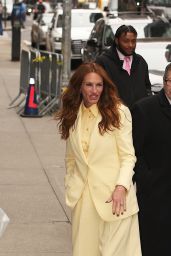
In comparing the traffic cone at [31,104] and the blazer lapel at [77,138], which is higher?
the blazer lapel at [77,138]

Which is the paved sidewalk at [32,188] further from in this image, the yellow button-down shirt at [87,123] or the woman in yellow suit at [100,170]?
the yellow button-down shirt at [87,123]

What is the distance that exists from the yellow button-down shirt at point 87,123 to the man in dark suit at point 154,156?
0.37m

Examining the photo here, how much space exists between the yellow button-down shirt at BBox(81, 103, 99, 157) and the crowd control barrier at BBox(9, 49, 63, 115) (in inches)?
387

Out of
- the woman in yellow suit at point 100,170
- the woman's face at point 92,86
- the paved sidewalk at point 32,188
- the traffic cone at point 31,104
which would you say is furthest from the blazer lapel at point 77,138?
the traffic cone at point 31,104

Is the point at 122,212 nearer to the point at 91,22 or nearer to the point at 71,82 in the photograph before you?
the point at 71,82

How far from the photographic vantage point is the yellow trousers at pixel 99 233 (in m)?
4.98

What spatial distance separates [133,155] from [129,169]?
0.12 metres

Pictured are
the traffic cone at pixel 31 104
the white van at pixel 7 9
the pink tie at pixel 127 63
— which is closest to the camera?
the pink tie at pixel 127 63

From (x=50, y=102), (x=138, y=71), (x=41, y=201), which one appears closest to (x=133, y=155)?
(x=138, y=71)

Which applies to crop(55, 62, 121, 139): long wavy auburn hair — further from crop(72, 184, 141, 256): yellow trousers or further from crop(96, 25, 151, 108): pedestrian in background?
crop(96, 25, 151, 108): pedestrian in background

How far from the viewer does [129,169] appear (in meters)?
4.95

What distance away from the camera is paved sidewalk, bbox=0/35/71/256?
7.29m

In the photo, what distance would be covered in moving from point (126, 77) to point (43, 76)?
8.17 m

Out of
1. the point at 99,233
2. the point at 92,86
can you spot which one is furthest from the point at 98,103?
the point at 99,233
